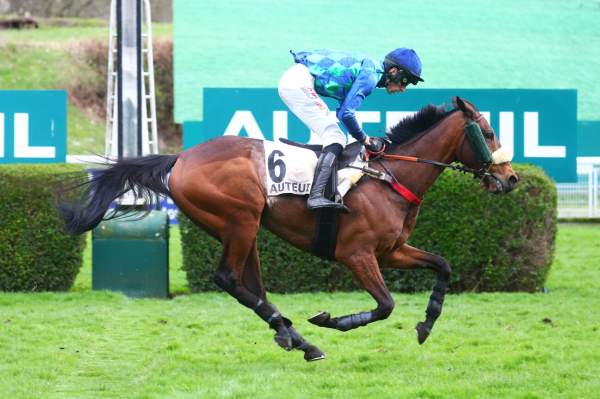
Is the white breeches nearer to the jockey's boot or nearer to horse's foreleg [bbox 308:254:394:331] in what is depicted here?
the jockey's boot

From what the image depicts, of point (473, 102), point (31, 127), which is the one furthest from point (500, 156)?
point (31, 127)

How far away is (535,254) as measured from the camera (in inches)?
380

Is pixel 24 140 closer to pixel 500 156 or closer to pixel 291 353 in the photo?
pixel 291 353

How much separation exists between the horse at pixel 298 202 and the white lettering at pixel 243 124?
3616 mm

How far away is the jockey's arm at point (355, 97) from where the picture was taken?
6.19 meters

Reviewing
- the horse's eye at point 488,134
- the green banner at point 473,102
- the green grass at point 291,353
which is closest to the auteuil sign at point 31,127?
the green banner at point 473,102

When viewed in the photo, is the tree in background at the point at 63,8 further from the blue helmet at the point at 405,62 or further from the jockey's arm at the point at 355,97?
the jockey's arm at the point at 355,97

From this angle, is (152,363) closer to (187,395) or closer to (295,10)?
(187,395)

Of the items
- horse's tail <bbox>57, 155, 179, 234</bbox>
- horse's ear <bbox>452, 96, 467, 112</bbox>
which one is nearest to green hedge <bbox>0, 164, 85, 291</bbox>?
horse's tail <bbox>57, 155, 179, 234</bbox>

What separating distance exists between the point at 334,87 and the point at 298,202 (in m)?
0.73

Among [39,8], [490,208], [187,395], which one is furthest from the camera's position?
[39,8]

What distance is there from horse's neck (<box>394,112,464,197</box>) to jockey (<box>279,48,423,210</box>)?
0.77 feet

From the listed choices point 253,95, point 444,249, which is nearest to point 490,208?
point 444,249

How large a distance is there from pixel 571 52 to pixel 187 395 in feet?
45.1
